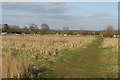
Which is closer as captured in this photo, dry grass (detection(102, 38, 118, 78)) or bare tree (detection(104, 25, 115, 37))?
dry grass (detection(102, 38, 118, 78))

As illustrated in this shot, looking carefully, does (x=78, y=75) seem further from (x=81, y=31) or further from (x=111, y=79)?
(x=81, y=31)

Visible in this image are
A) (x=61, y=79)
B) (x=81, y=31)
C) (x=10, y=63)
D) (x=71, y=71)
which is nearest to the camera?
(x=10, y=63)

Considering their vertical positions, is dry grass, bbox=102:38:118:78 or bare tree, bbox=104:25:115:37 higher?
bare tree, bbox=104:25:115:37

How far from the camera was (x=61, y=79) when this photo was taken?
30.1 ft

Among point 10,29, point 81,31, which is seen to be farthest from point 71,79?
point 81,31

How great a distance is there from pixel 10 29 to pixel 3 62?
86366mm

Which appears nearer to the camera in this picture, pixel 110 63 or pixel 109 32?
pixel 110 63

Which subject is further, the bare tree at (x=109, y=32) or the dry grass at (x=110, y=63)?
the bare tree at (x=109, y=32)

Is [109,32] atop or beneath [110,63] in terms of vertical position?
atop

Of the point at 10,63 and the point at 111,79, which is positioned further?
the point at 111,79

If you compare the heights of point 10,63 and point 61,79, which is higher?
point 10,63

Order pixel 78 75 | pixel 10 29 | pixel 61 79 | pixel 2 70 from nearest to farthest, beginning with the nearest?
pixel 2 70, pixel 61 79, pixel 78 75, pixel 10 29

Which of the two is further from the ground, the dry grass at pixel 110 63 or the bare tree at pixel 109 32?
the bare tree at pixel 109 32

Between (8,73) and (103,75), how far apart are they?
4.24 metres
